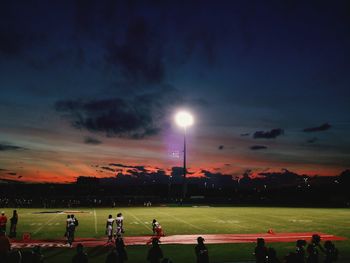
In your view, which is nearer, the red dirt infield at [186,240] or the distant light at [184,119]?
the red dirt infield at [186,240]

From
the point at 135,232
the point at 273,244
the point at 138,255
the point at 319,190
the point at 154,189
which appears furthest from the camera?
the point at 154,189

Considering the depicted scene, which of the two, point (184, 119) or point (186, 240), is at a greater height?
point (184, 119)

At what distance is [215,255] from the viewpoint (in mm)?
20594

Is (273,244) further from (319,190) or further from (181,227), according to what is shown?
(319,190)

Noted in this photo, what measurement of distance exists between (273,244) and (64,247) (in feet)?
42.4

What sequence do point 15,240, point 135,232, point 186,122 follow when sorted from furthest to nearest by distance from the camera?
point 186,122, point 135,232, point 15,240

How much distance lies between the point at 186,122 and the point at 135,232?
34343 millimetres

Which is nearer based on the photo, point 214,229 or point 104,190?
point 214,229

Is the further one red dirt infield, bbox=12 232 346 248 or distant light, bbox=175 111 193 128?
distant light, bbox=175 111 193 128

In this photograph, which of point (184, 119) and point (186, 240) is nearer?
point (186, 240)

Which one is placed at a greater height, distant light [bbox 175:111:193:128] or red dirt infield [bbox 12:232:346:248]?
distant light [bbox 175:111:193:128]

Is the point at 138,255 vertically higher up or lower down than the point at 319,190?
lower down

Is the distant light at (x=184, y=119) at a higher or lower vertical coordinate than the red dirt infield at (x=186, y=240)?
higher

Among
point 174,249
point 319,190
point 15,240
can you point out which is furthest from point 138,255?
point 319,190
